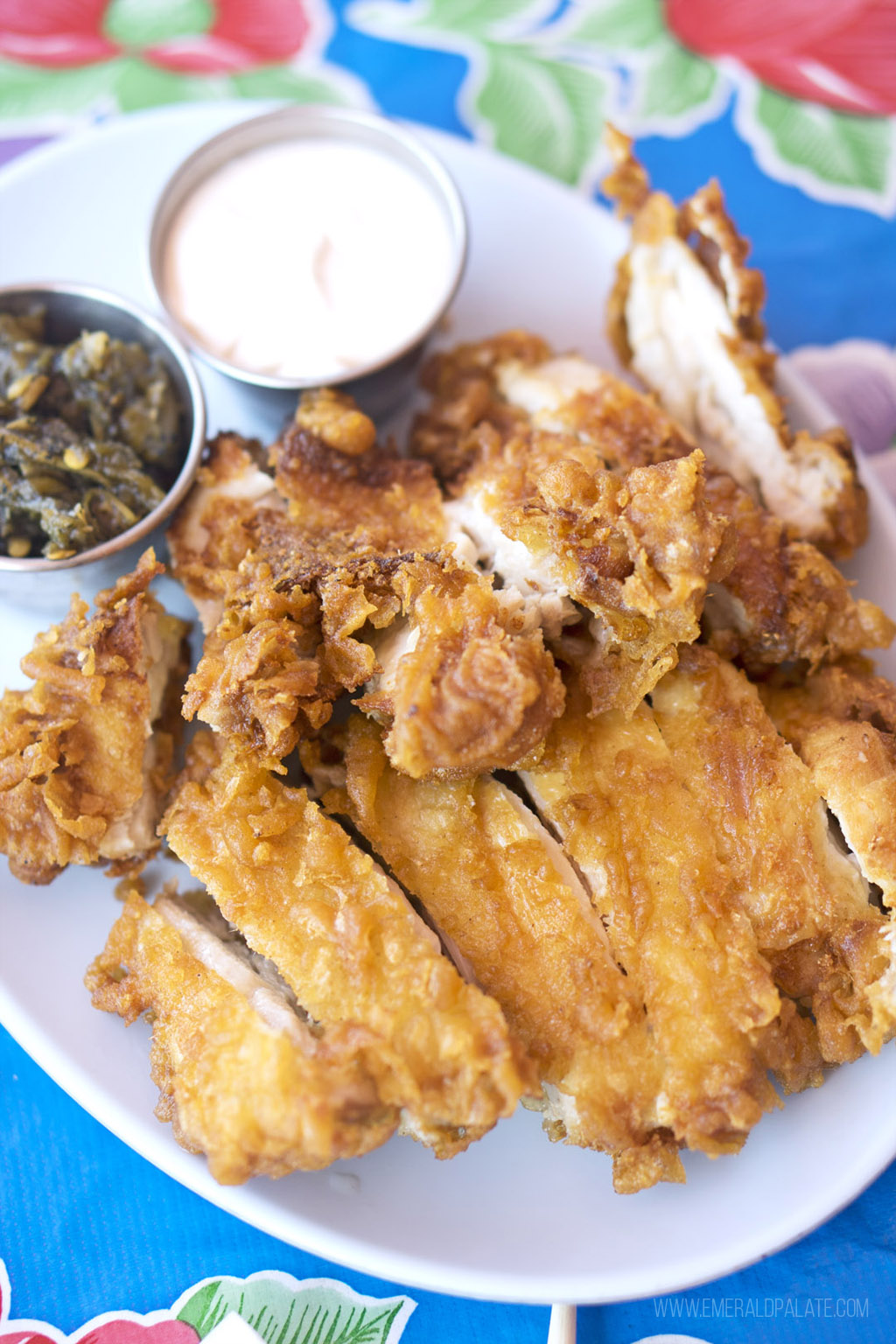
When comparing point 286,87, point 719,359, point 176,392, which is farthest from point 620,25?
point 176,392

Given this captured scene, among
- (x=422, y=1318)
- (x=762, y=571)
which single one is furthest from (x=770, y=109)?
(x=422, y=1318)

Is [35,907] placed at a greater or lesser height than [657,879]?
lesser

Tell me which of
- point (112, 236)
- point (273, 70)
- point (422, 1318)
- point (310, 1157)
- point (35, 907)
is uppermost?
point (273, 70)

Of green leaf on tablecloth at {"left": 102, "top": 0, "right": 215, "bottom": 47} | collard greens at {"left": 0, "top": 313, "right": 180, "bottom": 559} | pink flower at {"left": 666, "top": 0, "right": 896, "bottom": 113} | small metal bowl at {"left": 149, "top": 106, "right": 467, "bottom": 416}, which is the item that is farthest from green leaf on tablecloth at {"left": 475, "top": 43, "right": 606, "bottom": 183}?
collard greens at {"left": 0, "top": 313, "right": 180, "bottom": 559}

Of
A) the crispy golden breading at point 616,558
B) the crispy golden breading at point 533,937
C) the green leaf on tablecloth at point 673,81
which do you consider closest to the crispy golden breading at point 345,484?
the crispy golden breading at point 616,558

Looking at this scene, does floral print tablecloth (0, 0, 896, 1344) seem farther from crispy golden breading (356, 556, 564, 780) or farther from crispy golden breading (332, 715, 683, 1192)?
crispy golden breading (332, 715, 683, 1192)

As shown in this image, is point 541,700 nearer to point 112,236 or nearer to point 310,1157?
point 310,1157

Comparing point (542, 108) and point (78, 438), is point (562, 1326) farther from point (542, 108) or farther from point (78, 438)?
point (542, 108)
